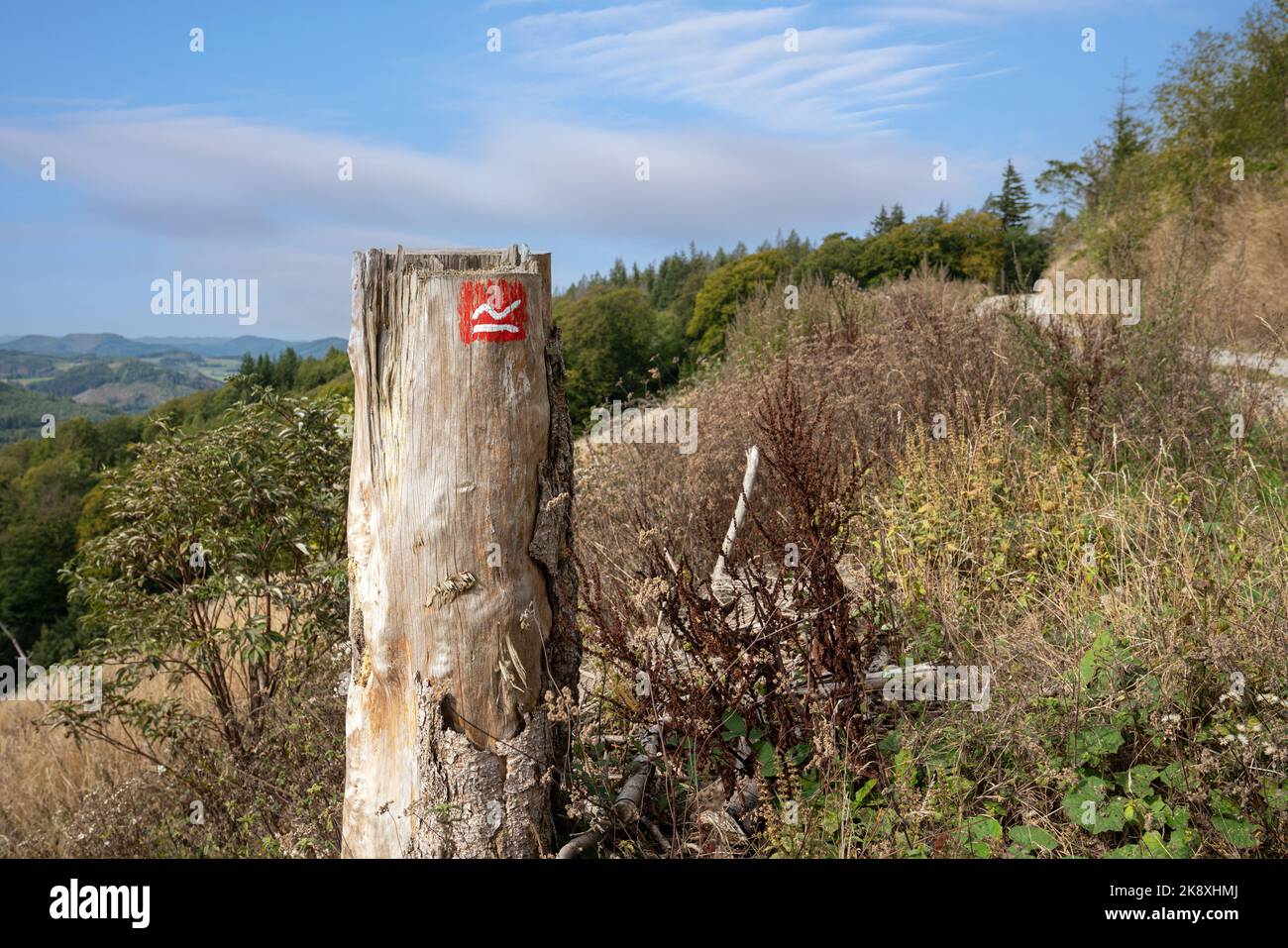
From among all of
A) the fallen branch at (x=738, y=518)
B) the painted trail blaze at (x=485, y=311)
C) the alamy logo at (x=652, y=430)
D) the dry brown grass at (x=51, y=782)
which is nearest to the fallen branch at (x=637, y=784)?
the fallen branch at (x=738, y=518)

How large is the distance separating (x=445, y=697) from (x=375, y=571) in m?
0.45

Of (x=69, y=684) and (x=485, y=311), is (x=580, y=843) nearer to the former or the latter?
(x=485, y=311)

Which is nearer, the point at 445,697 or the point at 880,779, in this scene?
the point at 445,697

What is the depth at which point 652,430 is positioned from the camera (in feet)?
25.1

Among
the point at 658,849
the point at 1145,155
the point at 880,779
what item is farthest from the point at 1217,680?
the point at 1145,155

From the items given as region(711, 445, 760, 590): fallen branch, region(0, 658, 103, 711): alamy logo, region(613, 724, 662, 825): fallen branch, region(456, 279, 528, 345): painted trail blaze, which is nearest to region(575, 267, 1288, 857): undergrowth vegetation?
region(613, 724, 662, 825): fallen branch

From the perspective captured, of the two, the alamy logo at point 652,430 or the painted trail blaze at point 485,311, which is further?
the alamy logo at point 652,430

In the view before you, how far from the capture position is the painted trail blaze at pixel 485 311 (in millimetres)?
2777

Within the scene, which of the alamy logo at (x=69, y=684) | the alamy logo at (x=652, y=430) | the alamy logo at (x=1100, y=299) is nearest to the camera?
the alamy logo at (x=69, y=684)

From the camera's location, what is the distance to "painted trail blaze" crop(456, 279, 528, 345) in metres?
2.78

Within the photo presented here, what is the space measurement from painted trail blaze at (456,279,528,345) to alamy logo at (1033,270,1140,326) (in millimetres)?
5693

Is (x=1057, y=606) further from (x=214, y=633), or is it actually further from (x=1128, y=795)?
(x=214, y=633)

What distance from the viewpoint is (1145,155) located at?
20.5m
